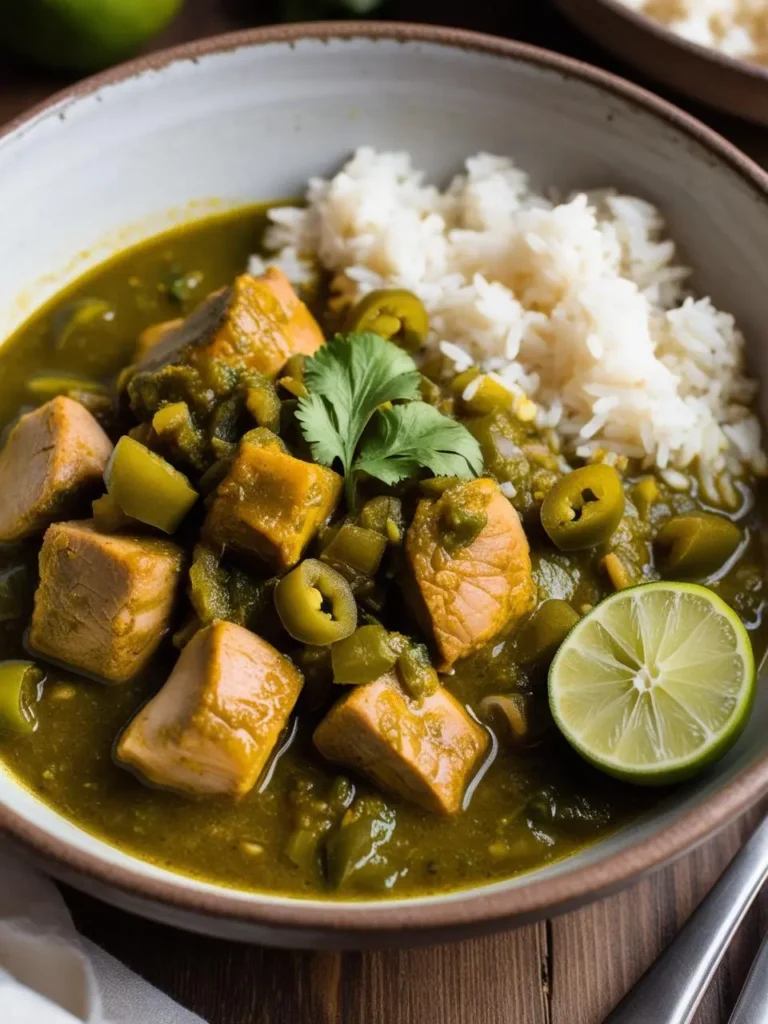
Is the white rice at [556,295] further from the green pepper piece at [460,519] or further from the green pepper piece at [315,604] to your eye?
the green pepper piece at [315,604]

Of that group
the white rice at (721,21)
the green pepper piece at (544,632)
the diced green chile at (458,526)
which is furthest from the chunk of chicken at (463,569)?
the white rice at (721,21)

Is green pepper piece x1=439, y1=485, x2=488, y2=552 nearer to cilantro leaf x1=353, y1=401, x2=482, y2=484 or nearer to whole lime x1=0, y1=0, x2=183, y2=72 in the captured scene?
cilantro leaf x1=353, y1=401, x2=482, y2=484

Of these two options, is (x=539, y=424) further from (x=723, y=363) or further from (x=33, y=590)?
(x=33, y=590)

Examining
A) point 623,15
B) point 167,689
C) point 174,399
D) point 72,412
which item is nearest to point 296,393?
point 174,399

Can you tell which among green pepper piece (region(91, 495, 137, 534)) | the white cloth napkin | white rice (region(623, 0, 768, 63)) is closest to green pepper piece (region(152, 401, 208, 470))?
green pepper piece (region(91, 495, 137, 534))

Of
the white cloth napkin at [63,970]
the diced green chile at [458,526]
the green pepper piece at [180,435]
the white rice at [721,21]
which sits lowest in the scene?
the white cloth napkin at [63,970]
